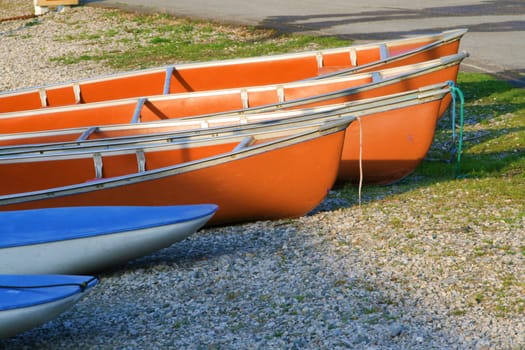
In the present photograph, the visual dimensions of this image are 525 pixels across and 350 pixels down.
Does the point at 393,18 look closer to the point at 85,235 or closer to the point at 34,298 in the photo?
the point at 85,235

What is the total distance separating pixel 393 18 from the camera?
18.7m

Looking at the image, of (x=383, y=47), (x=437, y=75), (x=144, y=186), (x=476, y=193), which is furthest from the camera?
(x=383, y=47)

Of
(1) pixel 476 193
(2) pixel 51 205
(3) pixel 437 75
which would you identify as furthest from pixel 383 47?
(2) pixel 51 205

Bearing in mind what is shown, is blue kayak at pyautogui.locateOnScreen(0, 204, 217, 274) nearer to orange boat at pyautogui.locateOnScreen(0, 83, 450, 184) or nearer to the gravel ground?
the gravel ground

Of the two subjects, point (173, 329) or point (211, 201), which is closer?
point (173, 329)

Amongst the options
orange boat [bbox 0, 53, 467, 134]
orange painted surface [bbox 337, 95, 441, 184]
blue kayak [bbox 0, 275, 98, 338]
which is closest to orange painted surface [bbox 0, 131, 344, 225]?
orange painted surface [bbox 337, 95, 441, 184]

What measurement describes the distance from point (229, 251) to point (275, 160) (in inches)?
35.6

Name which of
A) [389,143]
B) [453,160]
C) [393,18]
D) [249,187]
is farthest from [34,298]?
[393,18]

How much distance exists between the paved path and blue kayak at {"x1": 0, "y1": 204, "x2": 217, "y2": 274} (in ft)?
24.2

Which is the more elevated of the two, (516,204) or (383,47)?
(383,47)

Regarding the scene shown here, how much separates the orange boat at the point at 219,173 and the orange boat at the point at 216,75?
11.3 feet

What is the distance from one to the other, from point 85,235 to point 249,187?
1662 millimetres

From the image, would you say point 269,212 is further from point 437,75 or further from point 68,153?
point 437,75

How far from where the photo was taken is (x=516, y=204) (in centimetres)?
767
